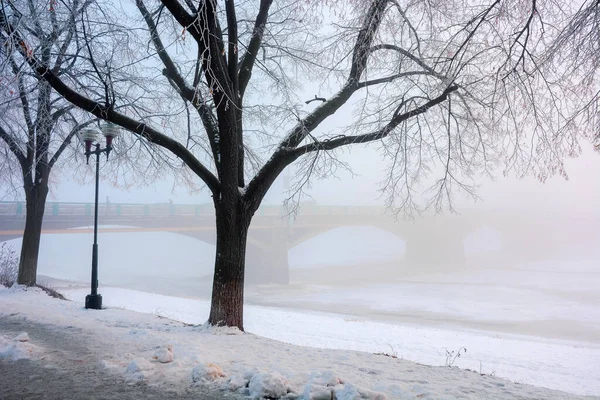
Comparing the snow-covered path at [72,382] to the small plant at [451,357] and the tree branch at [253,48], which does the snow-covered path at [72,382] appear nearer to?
the small plant at [451,357]

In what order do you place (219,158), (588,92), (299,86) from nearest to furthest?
1. (588,92)
2. (219,158)
3. (299,86)

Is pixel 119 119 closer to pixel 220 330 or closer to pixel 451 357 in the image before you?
pixel 220 330

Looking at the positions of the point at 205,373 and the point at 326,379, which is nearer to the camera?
the point at 326,379

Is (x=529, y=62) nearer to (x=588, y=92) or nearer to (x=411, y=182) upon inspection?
(x=588, y=92)

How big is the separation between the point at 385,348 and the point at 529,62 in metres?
8.38

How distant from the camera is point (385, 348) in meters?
12.0

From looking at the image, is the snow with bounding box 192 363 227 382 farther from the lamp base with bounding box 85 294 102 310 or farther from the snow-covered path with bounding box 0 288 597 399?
the lamp base with bounding box 85 294 102 310

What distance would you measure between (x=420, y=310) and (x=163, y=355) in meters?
24.9

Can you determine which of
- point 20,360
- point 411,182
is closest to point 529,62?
point 411,182

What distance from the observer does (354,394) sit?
3.47 m

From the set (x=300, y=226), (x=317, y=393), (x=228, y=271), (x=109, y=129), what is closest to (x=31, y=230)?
(x=109, y=129)

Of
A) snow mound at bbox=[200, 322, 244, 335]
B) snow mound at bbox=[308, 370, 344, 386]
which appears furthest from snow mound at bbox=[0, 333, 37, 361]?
snow mound at bbox=[308, 370, 344, 386]

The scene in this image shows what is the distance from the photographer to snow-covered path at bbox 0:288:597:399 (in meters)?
4.02

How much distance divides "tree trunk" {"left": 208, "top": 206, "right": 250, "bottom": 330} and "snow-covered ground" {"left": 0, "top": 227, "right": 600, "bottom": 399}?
5.70 feet
